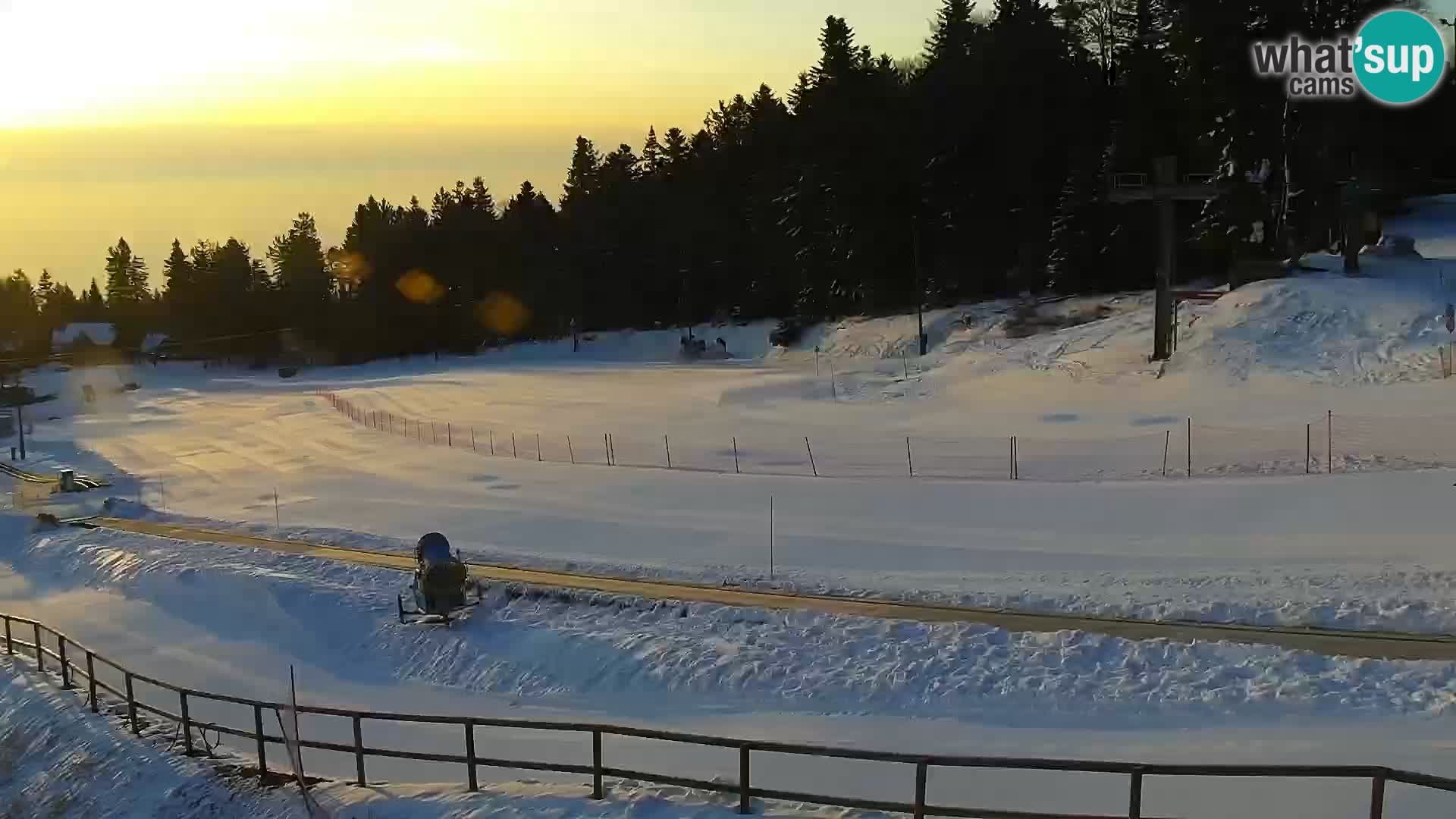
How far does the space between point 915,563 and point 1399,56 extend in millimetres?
38420

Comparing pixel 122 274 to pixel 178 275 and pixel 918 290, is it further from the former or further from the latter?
pixel 918 290

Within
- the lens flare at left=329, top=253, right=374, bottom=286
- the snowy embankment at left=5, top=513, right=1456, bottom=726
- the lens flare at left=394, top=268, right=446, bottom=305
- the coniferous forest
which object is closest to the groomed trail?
the snowy embankment at left=5, top=513, right=1456, bottom=726

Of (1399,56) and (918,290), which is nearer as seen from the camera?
(1399,56)

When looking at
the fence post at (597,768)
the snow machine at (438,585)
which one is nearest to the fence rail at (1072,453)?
the snow machine at (438,585)

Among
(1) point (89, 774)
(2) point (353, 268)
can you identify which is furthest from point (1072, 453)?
(2) point (353, 268)

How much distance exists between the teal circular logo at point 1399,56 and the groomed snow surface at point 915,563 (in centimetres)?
736

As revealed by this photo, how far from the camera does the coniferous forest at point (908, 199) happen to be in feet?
167

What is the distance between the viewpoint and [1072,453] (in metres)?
36.2

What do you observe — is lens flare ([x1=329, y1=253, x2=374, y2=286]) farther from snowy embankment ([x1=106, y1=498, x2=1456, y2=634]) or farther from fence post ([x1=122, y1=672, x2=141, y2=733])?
fence post ([x1=122, y1=672, x2=141, y2=733])

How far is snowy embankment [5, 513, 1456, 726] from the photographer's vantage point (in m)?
18.4

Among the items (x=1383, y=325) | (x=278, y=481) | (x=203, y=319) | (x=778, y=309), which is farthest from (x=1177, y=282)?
(x=203, y=319)

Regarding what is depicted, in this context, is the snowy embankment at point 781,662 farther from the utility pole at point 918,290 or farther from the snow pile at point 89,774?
the utility pole at point 918,290

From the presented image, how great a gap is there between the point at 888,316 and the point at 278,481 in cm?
3770

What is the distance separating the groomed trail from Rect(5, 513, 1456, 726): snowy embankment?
20.3 inches
